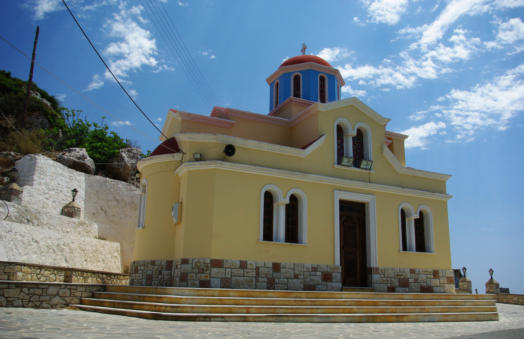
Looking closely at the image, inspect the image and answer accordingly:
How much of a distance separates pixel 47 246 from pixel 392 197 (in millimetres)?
13431

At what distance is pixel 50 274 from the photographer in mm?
12648

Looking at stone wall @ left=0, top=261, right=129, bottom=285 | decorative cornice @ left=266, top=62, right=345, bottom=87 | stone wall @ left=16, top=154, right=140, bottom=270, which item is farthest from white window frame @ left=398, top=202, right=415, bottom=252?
stone wall @ left=16, top=154, right=140, bottom=270

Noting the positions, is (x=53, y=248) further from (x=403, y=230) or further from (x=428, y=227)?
(x=428, y=227)

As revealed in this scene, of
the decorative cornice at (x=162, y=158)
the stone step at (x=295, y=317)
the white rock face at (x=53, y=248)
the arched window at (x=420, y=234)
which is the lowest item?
the stone step at (x=295, y=317)

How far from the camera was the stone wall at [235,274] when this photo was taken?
10.9 meters

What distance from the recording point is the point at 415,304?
1078 cm

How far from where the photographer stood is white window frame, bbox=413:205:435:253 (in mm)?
14859

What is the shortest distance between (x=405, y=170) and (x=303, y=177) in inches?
180

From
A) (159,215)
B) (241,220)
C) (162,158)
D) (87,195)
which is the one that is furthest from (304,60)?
(87,195)

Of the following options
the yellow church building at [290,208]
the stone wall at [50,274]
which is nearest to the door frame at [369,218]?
the yellow church building at [290,208]

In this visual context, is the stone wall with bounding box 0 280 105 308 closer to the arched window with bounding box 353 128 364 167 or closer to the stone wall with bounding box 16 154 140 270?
the stone wall with bounding box 16 154 140 270

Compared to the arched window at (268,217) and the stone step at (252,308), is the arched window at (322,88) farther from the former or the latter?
the stone step at (252,308)

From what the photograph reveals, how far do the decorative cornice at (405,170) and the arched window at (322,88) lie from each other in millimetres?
4335

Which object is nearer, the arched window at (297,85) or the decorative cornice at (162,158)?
the decorative cornice at (162,158)
